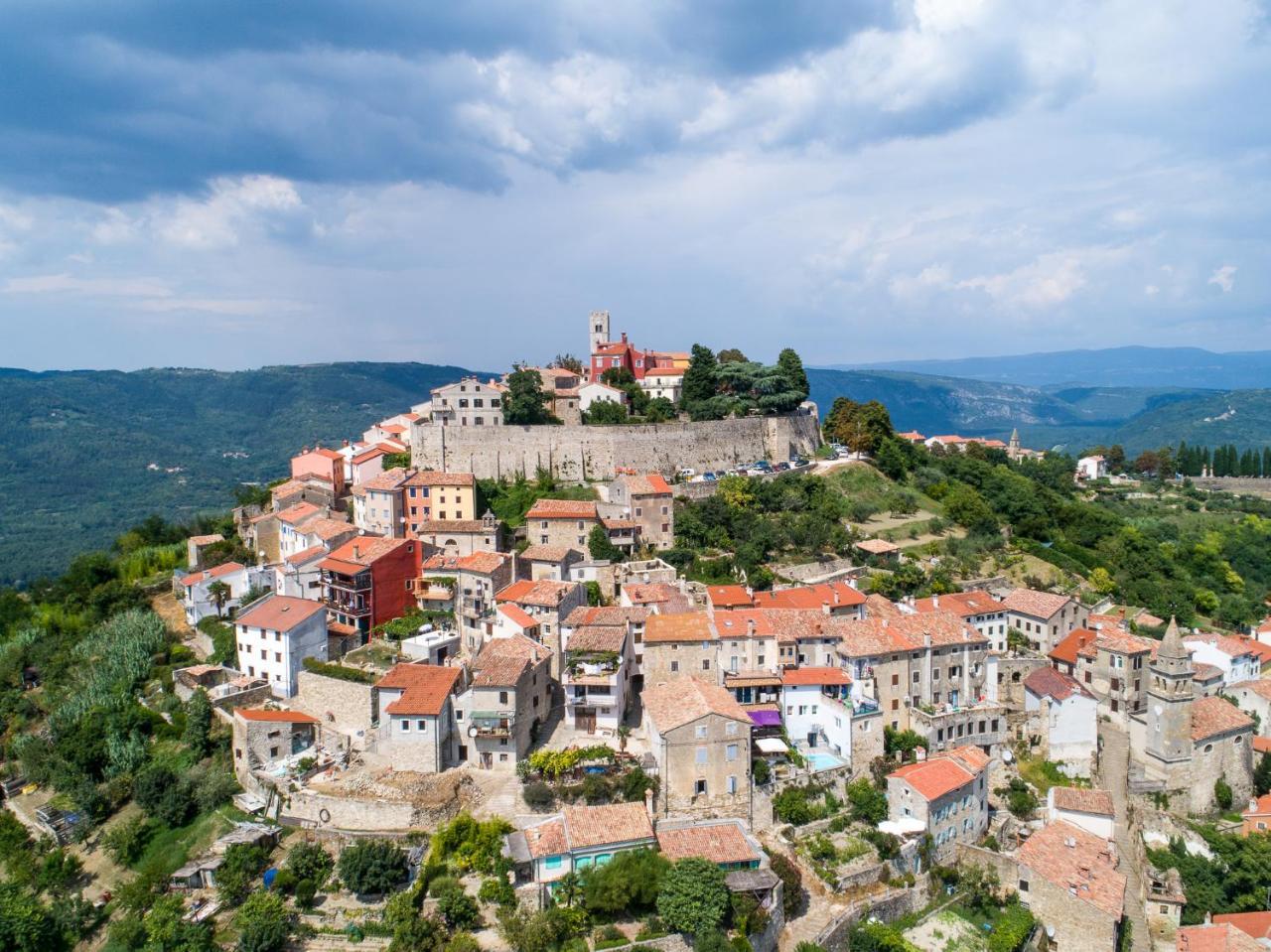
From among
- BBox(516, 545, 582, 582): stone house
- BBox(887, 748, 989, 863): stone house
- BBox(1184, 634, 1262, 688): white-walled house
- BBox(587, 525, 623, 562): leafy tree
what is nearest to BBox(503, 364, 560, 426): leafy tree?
BBox(587, 525, 623, 562): leafy tree

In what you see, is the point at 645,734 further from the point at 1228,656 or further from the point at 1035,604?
the point at 1228,656

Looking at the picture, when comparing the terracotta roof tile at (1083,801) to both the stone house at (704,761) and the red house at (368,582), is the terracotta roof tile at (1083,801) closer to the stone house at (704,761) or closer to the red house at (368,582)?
the stone house at (704,761)

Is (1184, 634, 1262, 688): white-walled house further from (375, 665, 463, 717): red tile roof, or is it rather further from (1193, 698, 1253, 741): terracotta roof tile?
(375, 665, 463, 717): red tile roof

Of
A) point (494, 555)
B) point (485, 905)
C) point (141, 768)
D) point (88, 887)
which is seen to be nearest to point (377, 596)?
point (494, 555)

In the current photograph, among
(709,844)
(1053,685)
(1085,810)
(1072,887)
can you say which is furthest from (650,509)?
(1072,887)

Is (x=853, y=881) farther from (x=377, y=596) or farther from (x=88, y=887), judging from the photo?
(x=88, y=887)
